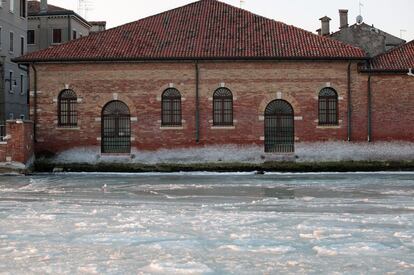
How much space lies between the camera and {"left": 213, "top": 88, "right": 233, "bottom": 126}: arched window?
90.4ft

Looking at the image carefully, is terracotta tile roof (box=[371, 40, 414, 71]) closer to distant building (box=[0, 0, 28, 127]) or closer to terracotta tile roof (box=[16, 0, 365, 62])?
terracotta tile roof (box=[16, 0, 365, 62])

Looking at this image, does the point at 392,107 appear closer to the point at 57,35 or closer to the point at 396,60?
the point at 396,60

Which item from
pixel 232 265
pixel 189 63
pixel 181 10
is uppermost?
pixel 181 10

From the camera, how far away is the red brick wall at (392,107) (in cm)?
2738

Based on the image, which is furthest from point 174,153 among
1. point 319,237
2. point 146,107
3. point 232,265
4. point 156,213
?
point 232,265

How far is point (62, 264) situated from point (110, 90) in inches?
798

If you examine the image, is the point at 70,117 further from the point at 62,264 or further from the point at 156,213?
the point at 62,264

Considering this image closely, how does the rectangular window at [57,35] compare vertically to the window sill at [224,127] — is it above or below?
above

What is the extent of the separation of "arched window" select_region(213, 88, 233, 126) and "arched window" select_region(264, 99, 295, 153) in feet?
5.63

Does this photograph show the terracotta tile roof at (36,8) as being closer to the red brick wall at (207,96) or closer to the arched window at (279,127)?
the red brick wall at (207,96)

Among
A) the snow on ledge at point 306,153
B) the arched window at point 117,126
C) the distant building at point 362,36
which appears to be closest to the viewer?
the snow on ledge at point 306,153

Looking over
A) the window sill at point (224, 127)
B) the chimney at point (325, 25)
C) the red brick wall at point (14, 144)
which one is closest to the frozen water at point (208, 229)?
the red brick wall at point (14, 144)

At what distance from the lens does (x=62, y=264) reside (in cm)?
797

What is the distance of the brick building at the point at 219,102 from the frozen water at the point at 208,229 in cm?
808
